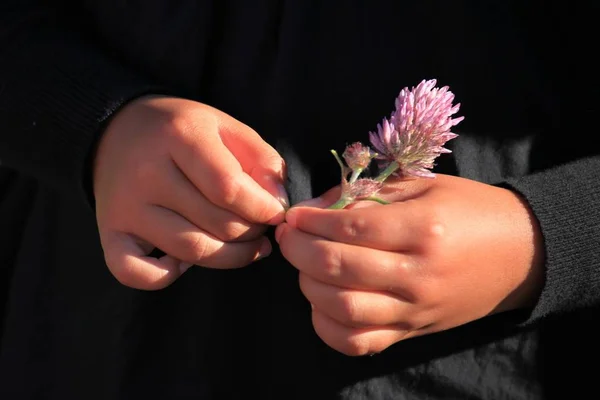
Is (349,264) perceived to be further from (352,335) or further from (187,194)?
(187,194)

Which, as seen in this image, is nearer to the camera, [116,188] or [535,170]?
[116,188]

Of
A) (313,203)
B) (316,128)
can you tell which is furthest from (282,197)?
(316,128)

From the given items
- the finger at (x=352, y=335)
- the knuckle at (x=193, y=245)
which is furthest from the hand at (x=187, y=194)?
the finger at (x=352, y=335)

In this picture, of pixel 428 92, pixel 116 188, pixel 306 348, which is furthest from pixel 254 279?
pixel 428 92

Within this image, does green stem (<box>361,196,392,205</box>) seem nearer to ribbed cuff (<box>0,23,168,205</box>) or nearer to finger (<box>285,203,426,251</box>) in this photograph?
finger (<box>285,203,426,251</box>)

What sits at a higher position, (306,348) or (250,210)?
(250,210)

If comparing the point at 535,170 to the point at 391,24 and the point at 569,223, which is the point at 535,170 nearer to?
the point at 569,223
